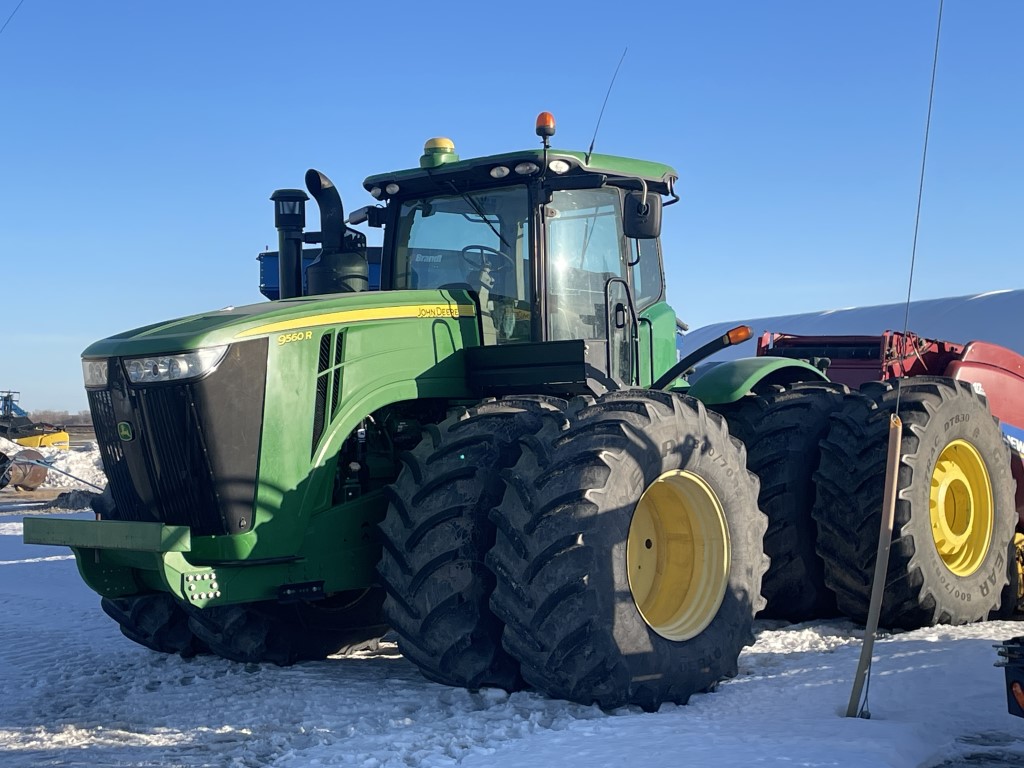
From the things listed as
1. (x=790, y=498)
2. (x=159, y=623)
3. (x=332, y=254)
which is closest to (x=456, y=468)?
(x=332, y=254)

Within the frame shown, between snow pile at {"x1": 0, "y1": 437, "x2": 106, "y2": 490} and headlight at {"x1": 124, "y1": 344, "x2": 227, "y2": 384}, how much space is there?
22.3 m

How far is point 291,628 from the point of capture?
22.5 feet

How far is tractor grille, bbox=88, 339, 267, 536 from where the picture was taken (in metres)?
5.50

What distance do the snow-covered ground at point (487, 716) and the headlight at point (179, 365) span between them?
1.70 meters

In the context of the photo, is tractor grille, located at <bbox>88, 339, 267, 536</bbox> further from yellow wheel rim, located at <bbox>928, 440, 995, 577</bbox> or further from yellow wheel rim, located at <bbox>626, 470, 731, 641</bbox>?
yellow wheel rim, located at <bbox>928, 440, 995, 577</bbox>

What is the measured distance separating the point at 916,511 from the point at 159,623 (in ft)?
16.0

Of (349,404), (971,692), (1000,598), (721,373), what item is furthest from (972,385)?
(349,404)

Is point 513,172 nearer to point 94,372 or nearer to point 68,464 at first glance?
point 94,372

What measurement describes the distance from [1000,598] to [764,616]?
1724 millimetres

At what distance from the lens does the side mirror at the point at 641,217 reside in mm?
6281

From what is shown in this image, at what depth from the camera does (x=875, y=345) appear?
10391mm

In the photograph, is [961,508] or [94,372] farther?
[961,508]

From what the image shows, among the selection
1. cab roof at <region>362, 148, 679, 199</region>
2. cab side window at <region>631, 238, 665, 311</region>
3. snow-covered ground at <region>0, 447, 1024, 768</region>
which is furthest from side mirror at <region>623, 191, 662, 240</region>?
snow-covered ground at <region>0, 447, 1024, 768</region>

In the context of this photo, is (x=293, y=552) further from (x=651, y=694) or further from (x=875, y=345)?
(x=875, y=345)
